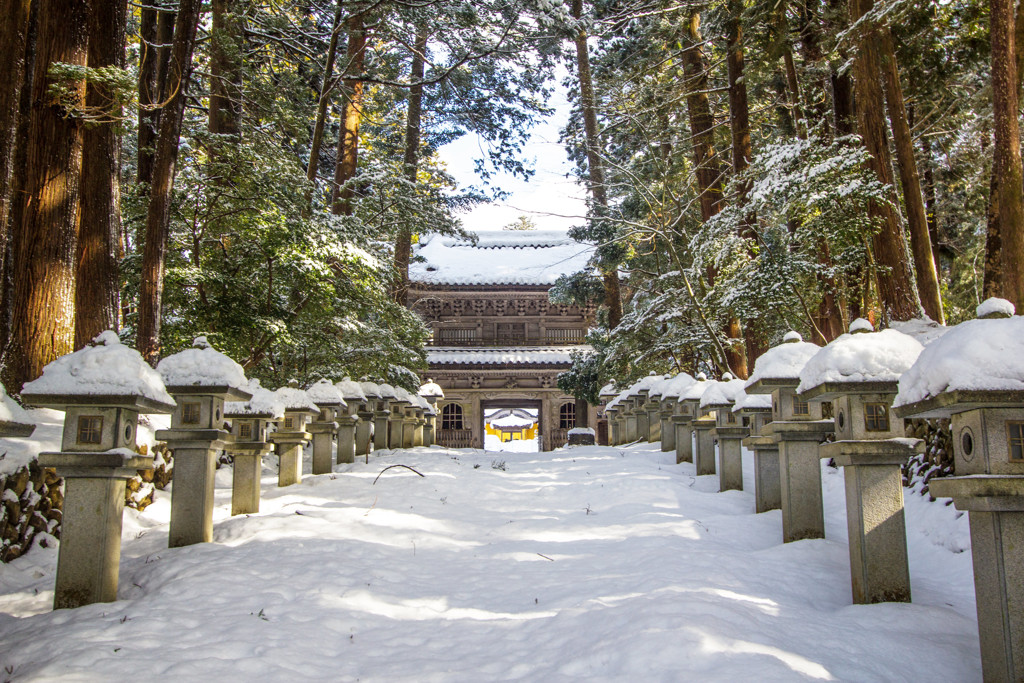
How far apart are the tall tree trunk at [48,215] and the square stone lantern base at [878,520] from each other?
6733 millimetres

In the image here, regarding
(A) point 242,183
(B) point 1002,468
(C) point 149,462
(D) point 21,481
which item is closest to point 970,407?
(B) point 1002,468

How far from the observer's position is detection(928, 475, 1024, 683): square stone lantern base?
284cm

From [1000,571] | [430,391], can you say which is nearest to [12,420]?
[1000,571]

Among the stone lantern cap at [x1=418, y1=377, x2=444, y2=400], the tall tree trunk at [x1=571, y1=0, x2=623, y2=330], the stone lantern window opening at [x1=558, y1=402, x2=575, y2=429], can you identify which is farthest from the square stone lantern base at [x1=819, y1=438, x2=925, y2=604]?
the stone lantern window opening at [x1=558, y1=402, x2=575, y2=429]

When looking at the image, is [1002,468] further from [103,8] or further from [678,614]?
[103,8]

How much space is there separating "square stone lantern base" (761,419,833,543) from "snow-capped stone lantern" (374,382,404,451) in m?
7.63

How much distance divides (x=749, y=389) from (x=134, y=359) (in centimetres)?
453

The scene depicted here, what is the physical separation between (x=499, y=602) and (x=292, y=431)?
148 inches

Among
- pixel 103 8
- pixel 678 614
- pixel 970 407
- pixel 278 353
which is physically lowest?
pixel 678 614

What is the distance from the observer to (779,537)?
17.7 feet

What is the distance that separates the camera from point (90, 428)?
419 cm

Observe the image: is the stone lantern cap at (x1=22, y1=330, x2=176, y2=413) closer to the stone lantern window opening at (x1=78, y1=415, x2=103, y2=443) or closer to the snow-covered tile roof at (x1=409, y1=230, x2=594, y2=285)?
the stone lantern window opening at (x1=78, y1=415, x2=103, y2=443)

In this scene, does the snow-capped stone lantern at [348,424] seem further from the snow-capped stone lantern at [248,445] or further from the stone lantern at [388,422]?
the snow-capped stone lantern at [248,445]

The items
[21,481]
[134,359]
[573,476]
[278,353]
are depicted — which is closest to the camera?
[134,359]
